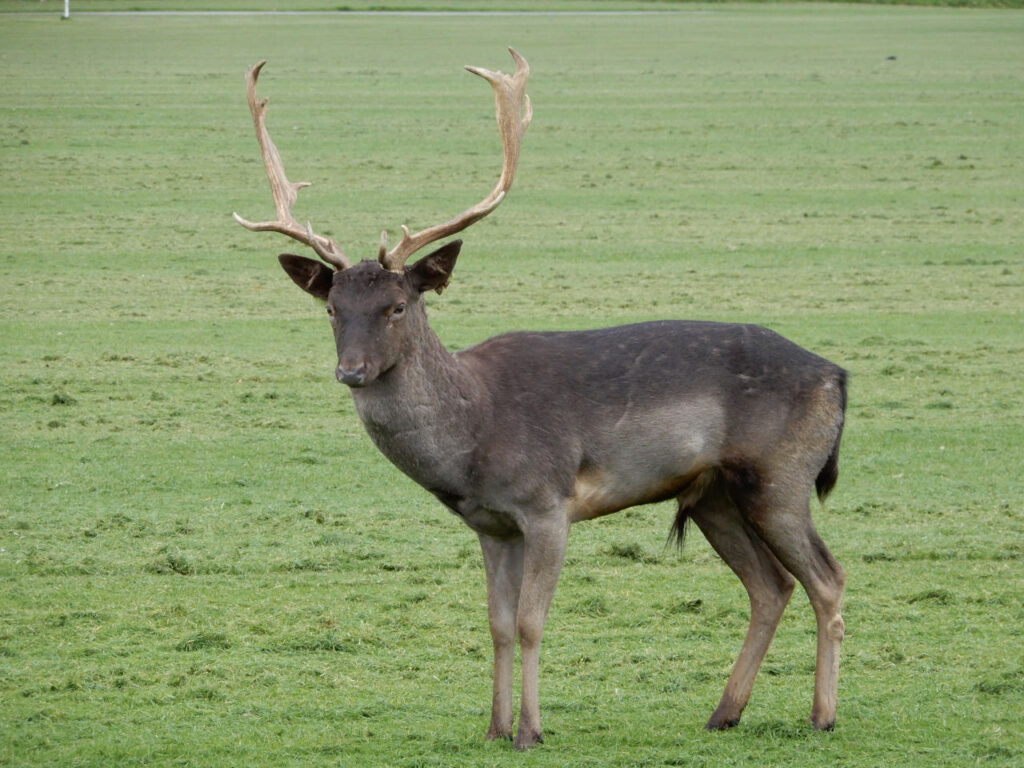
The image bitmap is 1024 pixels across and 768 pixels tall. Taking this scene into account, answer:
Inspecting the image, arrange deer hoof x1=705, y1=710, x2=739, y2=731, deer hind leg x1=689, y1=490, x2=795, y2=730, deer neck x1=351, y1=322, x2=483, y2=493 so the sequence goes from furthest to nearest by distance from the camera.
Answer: deer hind leg x1=689, y1=490, x2=795, y2=730 → deer hoof x1=705, y1=710, x2=739, y2=731 → deer neck x1=351, y1=322, x2=483, y2=493

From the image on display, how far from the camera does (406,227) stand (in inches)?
320

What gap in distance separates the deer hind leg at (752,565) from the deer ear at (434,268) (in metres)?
1.74

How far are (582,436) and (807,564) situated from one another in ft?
4.02

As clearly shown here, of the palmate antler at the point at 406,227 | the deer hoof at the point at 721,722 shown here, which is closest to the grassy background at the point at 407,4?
the palmate antler at the point at 406,227

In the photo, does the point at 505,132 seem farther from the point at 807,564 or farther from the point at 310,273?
the point at 807,564

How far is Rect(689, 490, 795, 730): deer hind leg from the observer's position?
8.23m

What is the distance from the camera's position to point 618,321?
1708cm

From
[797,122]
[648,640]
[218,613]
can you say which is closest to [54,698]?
[218,613]

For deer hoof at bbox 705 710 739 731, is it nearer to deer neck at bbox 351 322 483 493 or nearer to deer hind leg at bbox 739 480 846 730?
deer hind leg at bbox 739 480 846 730

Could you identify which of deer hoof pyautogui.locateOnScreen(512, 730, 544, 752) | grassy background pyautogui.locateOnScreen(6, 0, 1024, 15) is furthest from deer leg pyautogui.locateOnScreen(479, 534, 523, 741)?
grassy background pyautogui.locateOnScreen(6, 0, 1024, 15)

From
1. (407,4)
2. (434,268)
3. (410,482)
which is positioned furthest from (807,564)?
(407,4)

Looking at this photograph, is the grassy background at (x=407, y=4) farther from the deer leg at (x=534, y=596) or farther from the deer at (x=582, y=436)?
the deer leg at (x=534, y=596)

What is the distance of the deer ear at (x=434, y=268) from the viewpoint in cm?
773

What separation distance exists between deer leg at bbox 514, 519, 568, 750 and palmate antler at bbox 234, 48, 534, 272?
1.39 meters
